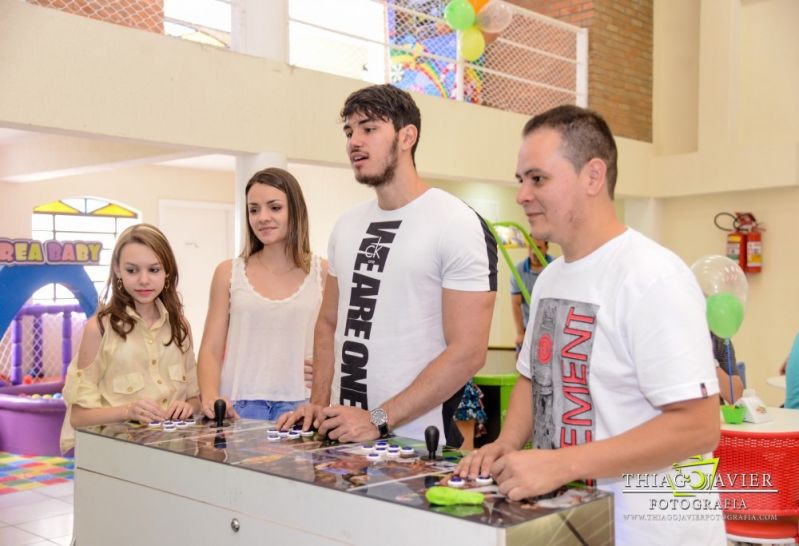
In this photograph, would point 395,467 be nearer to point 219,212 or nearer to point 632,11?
point 632,11

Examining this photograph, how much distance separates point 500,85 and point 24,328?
577 centimetres

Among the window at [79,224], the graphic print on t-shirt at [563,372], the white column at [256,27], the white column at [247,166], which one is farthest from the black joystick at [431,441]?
the window at [79,224]

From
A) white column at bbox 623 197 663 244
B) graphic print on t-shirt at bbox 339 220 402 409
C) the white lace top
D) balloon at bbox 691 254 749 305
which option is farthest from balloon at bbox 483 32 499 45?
graphic print on t-shirt at bbox 339 220 402 409

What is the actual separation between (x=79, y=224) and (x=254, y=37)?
5.88 m

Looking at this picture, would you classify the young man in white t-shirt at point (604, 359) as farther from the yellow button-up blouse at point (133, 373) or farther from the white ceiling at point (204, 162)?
the white ceiling at point (204, 162)

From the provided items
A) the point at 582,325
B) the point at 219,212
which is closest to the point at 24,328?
the point at 219,212

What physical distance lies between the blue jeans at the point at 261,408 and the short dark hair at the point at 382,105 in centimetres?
102

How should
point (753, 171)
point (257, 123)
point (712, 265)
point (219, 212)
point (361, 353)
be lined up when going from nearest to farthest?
point (361, 353) → point (712, 265) → point (257, 123) → point (753, 171) → point (219, 212)

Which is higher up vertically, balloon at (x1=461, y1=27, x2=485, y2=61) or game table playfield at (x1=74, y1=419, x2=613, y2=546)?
balloon at (x1=461, y1=27, x2=485, y2=61)

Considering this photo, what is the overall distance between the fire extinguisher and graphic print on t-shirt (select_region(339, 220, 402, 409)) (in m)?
6.98

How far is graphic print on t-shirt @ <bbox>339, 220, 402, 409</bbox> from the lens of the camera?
2.39m

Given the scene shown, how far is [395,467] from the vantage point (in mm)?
1666

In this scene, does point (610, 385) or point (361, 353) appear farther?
point (361, 353)

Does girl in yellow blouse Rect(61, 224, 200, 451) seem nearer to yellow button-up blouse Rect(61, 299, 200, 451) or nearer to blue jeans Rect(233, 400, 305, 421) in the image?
yellow button-up blouse Rect(61, 299, 200, 451)
